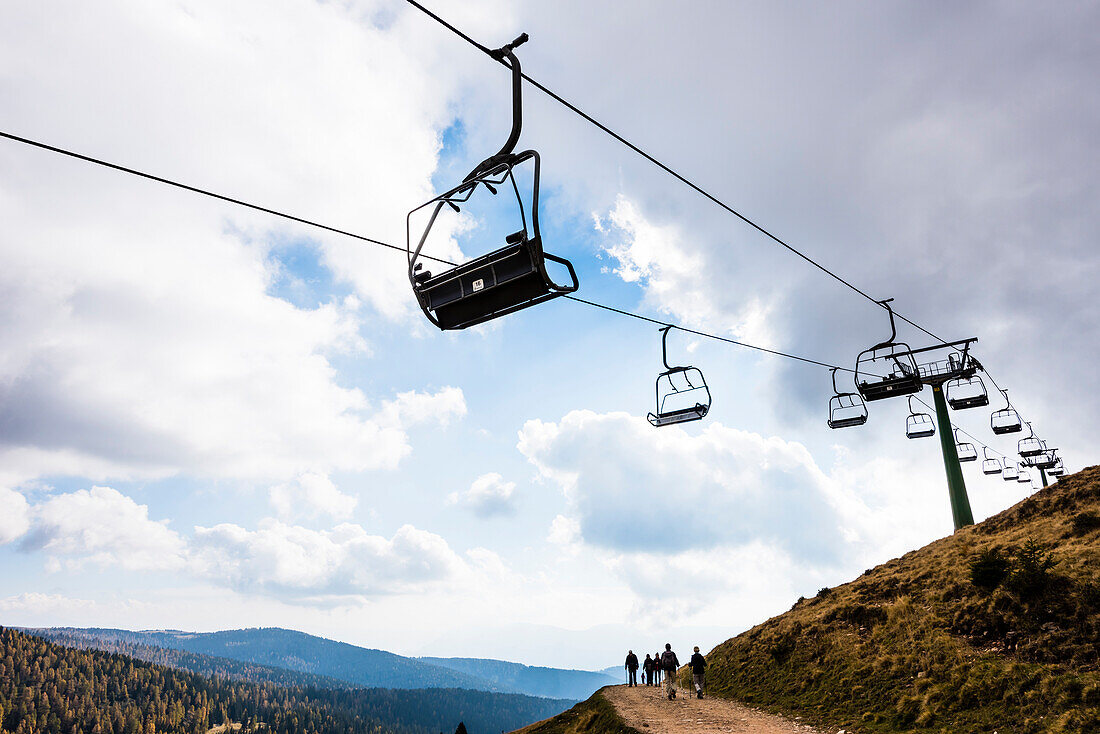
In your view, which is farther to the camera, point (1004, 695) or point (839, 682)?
point (839, 682)

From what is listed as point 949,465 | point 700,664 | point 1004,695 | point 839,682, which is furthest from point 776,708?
point 949,465

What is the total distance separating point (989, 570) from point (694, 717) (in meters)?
12.5

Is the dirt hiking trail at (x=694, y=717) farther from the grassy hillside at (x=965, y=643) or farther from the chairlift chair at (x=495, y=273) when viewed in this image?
the chairlift chair at (x=495, y=273)

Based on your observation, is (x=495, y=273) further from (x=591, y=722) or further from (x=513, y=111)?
(x=591, y=722)

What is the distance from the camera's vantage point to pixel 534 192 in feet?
27.3

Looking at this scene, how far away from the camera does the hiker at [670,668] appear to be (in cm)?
2745

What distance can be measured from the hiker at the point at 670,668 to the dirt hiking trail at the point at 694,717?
0.48m

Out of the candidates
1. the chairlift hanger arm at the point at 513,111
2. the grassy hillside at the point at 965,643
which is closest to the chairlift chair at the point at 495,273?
the chairlift hanger arm at the point at 513,111

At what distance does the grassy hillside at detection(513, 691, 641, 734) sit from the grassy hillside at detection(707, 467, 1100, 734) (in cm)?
605

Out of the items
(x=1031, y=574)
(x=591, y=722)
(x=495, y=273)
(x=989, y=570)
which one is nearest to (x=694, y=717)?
(x=591, y=722)

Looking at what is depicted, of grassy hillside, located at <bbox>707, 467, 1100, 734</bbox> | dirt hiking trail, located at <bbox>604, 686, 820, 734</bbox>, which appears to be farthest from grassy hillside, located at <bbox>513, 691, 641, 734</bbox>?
grassy hillside, located at <bbox>707, 467, 1100, 734</bbox>

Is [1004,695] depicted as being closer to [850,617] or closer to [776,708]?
[776,708]

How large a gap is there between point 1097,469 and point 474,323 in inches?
1522

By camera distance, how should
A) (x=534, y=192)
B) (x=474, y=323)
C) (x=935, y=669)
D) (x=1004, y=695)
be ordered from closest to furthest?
(x=534, y=192)
(x=474, y=323)
(x=1004, y=695)
(x=935, y=669)
